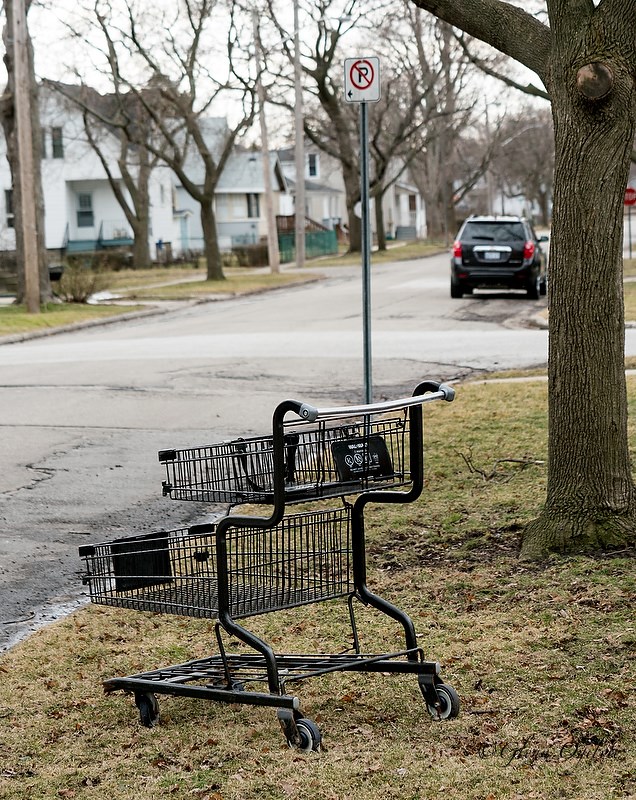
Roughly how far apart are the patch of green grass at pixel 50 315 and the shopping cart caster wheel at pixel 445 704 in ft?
63.1

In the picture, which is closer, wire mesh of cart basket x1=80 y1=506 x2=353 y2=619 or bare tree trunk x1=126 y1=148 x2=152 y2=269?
wire mesh of cart basket x1=80 y1=506 x2=353 y2=619

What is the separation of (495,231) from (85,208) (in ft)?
135

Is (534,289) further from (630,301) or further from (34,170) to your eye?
(34,170)

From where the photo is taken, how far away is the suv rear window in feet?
88.7

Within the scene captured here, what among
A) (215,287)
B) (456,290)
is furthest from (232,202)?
(456,290)

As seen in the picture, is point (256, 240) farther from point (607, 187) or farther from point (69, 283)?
point (607, 187)

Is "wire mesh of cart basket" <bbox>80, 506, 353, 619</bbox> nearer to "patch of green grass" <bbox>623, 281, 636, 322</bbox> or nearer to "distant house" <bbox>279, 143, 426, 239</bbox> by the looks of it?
"patch of green grass" <bbox>623, 281, 636, 322</bbox>

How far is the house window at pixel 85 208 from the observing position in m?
64.4

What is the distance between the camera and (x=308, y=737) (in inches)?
164

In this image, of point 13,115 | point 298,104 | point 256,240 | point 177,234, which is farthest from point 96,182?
point 13,115

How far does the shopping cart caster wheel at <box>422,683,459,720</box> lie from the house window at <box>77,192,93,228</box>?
6202cm

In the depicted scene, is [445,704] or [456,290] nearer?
[445,704]

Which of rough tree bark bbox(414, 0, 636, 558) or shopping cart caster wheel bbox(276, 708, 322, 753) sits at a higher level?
rough tree bark bbox(414, 0, 636, 558)

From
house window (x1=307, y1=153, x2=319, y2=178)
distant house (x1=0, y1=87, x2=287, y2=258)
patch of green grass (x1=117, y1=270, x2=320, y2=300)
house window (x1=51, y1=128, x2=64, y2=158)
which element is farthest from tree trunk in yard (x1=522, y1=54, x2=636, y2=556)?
house window (x1=307, y1=153, x2=319, y2=178)
